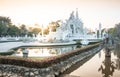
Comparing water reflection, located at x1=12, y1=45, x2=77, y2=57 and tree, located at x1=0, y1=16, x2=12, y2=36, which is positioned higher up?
tree, located at x1=0, y1=16, x2=12, y2=36

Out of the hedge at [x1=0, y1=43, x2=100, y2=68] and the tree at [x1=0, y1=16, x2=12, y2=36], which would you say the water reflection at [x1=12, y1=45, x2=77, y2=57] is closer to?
the hedge at [x1=0, y1=43, x2=100, y2=68]

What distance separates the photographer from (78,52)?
320 inches

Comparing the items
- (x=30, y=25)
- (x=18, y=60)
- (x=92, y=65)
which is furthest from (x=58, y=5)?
(x=18, y=60)

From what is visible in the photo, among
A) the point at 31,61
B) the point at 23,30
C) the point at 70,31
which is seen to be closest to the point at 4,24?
the point at 23,30

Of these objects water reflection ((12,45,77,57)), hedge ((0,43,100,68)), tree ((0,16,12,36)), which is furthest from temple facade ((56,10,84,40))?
tree ((0,16,12,36))

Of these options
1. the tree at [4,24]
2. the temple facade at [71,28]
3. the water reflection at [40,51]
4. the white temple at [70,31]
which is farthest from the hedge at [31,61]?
the tree at [4,24]

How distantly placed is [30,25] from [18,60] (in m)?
2.48

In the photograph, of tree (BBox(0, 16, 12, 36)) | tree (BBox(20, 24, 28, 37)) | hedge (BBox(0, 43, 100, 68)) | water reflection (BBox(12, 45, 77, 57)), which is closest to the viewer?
hedge (BBox(0, 43, 100, 68))

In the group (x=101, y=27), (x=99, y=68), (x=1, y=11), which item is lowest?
(x=99, y=68)

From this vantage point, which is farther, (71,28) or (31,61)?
(71,28)

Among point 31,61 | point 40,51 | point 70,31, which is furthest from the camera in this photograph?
point 70,31

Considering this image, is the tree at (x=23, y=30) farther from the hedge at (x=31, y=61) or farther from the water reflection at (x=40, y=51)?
the hedge at (x=31, y=61)

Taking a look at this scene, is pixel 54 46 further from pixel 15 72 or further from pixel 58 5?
pixel 15 72

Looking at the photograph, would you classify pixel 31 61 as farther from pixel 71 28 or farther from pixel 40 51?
pixel 71 28
